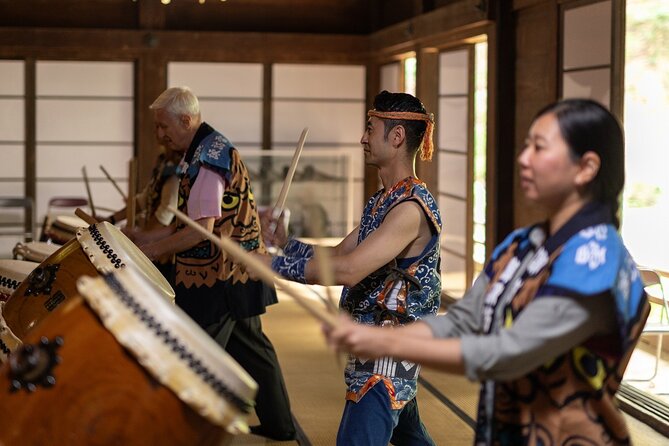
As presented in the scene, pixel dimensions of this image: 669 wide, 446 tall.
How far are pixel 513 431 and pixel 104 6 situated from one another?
7.88 meters

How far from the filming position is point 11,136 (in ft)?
30.7

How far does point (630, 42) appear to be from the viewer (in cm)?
499

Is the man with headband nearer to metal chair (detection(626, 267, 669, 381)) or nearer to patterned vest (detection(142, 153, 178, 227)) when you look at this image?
metal chair (detection(626, 267, 669, 381))

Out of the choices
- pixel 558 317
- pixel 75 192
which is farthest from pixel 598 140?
pixel 75 192

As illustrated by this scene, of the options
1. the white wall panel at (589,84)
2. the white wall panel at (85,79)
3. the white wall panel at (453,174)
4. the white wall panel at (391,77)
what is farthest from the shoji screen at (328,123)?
the white wall panel at (589,84)

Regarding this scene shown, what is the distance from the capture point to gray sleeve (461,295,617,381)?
5.39ft

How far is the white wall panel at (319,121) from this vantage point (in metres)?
9.70

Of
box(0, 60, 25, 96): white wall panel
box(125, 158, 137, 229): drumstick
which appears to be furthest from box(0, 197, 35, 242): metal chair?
box(125, 158, 137, 229): drumstick

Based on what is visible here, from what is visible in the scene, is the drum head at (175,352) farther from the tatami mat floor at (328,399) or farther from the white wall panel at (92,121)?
the white wall panel at (92,121)

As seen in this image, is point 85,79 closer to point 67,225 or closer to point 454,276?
point 67,225

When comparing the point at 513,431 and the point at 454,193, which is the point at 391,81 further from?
the point at 513,431

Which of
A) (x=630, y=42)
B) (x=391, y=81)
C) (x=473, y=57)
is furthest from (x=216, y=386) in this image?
(x=391, y=81)

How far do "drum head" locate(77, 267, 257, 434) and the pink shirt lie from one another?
1727mm

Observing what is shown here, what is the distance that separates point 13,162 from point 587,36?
5.76 metres
